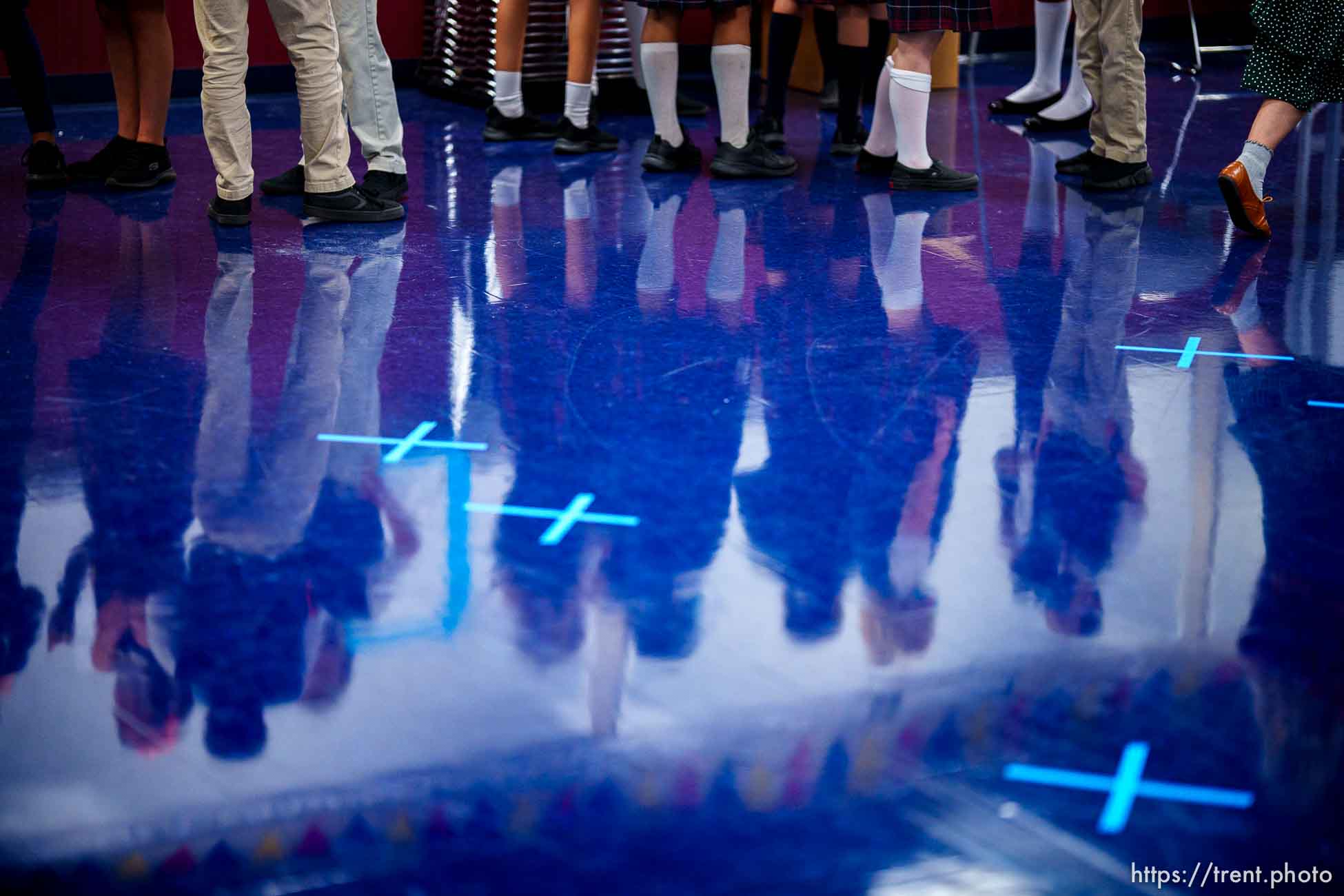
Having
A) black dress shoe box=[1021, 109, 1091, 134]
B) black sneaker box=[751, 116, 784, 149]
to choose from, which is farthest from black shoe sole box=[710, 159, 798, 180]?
black dress shoe box=[1021, 109, 1091, 134]

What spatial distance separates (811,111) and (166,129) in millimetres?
2329

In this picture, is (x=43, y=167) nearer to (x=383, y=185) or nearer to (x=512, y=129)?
(x=383, y=185)

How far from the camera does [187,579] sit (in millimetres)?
1861

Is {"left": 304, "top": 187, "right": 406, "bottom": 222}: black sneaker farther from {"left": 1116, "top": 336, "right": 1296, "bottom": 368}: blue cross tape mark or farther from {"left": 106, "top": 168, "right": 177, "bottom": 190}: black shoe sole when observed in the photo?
{"left": 1116, "top": 336, "right": 1296, "bottom": 368}: blue cross tape mark

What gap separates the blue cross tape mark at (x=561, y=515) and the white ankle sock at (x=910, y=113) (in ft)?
7.31

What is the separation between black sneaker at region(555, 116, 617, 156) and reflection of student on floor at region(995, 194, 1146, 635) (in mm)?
2043

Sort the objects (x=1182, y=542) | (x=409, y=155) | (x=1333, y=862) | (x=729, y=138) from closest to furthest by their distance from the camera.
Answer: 1. (x=1333, y=862)
2. (x=1182, y=542)
3. (x=729, y=138)
4. (x=409, y=155)

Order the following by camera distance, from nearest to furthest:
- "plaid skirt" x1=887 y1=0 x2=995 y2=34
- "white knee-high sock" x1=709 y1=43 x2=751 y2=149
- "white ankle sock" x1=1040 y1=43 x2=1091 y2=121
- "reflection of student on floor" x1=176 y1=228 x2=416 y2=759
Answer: "reflection of student on floor" x1=176 y1=228 x2=416 y2=759 → "plaid skirt" x1=887 y1=0 x2=995 y2=34 → "white knee-high sock" x1=709 y1=43 x2=751 y2=149 → "white ankle sock" x1=1040 y1=43 x2=1091 y2=121

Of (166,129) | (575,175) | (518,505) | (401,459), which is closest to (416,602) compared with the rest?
(518,505)

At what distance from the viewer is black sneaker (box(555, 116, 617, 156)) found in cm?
459

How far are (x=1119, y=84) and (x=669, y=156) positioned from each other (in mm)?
1296

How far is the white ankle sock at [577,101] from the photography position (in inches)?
180

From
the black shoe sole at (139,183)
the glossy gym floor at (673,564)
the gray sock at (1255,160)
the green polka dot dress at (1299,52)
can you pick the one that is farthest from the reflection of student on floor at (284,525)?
the green polka dot dress at (1299,52)

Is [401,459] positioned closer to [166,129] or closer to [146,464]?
[146,464]
